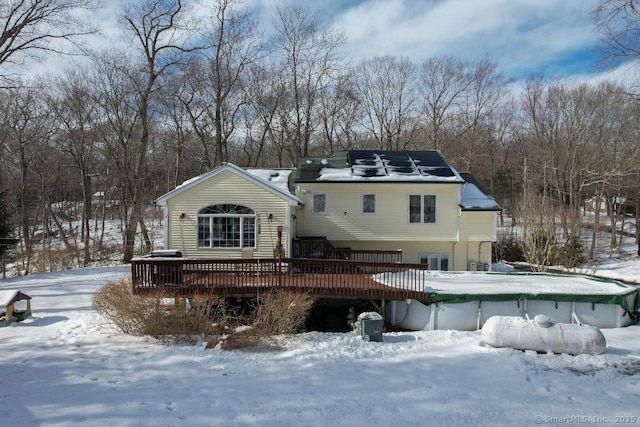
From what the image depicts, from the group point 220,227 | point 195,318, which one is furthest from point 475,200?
point 195,318

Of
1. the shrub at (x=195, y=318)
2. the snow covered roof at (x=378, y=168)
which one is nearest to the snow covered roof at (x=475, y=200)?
the snow covered roof at (x=378, y=168)

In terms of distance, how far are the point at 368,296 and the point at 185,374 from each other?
5.31 meters

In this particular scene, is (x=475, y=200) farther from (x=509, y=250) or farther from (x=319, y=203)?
(x=509, y=250)

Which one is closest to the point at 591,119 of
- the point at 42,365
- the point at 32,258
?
the point at 42,365

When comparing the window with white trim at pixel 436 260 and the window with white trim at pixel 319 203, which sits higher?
the window with white trim at pixel 319 203

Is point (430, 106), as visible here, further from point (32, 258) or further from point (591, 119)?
point (32, 258)

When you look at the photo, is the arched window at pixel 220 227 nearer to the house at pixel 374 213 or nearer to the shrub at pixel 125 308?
the house at pixel 374 213

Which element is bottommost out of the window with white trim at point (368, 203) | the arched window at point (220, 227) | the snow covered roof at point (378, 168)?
the arched window at point (220, 227)

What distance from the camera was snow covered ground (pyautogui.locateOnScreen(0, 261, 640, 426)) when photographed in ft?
19.4

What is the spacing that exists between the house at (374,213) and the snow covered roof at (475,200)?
0.14ft

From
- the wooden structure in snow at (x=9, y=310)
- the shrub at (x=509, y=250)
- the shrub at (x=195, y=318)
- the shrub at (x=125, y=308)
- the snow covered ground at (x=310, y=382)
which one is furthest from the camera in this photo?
the shrub at (x=509, y=250)

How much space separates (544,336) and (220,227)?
1074cm

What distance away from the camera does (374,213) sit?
18.0 m

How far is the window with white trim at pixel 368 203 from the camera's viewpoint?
18.0m
